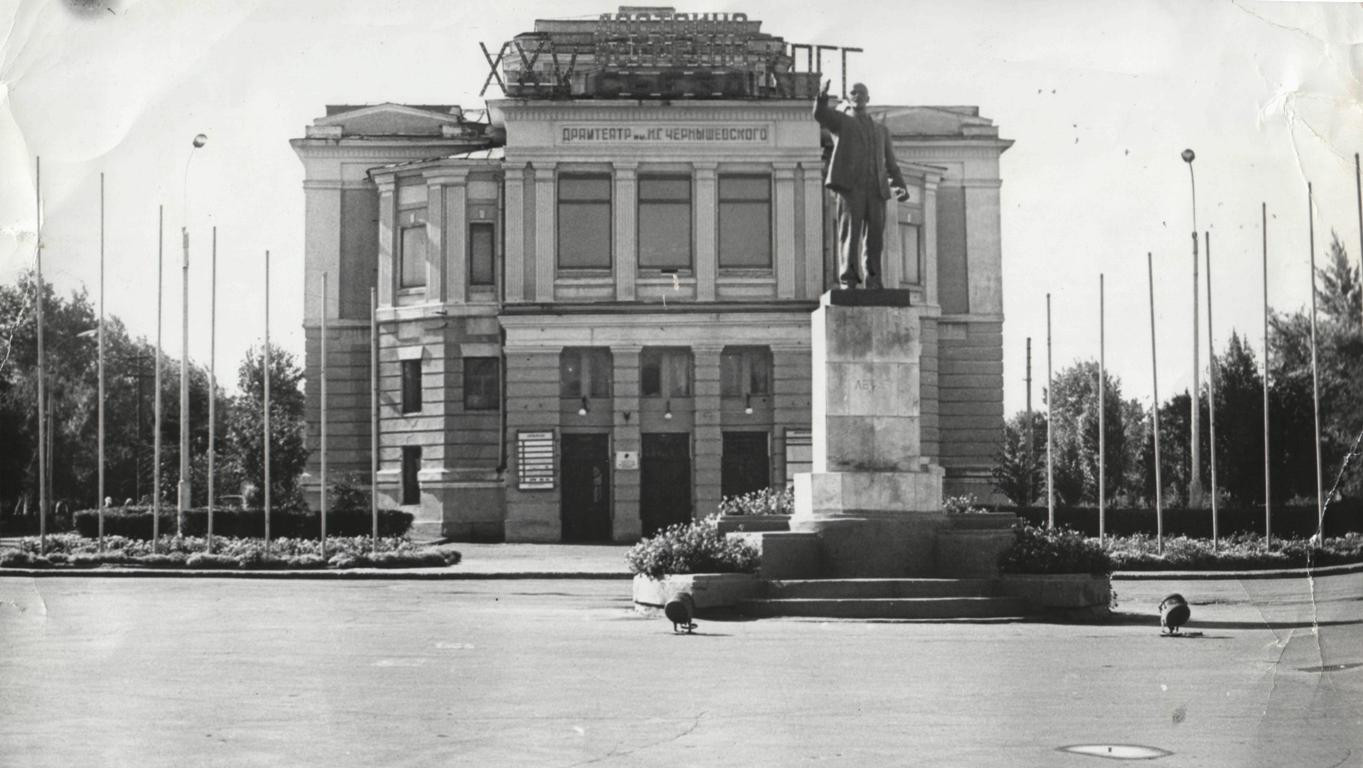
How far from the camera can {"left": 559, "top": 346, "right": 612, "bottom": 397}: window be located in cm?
5406

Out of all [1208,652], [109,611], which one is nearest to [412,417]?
[109,611]

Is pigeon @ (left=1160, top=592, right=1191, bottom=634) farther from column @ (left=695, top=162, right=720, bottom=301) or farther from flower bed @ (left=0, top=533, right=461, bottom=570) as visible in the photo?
column @ (left=695, top=162, right=720, bottom=301)

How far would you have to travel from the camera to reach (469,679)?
51.6ft

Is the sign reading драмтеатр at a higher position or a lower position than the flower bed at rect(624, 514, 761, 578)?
higher

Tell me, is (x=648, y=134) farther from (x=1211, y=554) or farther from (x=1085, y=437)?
(x=1085, y=437)

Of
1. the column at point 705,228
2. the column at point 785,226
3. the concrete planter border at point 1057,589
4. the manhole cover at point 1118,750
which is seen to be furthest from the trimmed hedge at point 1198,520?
the manhole cover at point 1118,750

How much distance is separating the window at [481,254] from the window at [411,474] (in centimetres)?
542

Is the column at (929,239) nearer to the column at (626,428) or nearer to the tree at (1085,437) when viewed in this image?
the tree at (1085,437)

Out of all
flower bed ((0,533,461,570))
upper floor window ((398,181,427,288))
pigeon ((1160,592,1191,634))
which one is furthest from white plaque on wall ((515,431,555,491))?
pigeon ((1160,592,1191,634))

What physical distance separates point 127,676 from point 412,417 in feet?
131

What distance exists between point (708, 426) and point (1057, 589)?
102 ft

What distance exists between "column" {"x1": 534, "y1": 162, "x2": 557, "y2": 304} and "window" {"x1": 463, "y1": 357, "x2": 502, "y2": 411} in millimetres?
2811

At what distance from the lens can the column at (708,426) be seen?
53125 millimetres

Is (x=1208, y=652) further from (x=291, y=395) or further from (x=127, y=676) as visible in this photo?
(x=291, y=395)
